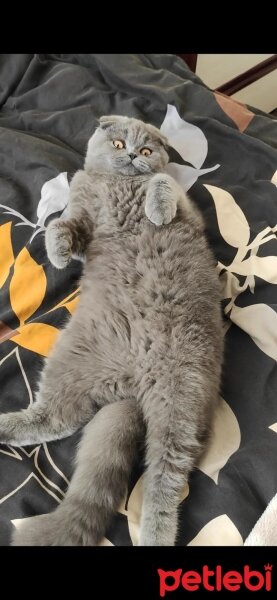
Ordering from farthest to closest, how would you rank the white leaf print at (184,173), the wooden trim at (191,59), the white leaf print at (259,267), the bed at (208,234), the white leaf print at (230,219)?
the wooden trim at (191,59) < the white leaf print at (184,173) < the white leaf print at (230,219) < the white leaf print at (259,267) < the bed at (208,234)

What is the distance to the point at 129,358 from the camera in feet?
3.18

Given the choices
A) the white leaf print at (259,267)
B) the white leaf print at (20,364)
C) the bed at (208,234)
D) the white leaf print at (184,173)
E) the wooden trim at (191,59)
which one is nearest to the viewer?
the bed at (208,234)

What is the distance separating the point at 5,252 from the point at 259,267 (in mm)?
676

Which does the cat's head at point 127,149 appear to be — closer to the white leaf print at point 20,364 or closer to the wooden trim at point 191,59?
the white leaf print at point 20,364

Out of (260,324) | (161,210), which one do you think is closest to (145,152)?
(161,210)

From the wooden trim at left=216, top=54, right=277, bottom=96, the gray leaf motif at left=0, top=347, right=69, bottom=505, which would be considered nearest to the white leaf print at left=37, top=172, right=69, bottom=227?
the gray leaf motif at left=0, top=347, right=69, bottom=505

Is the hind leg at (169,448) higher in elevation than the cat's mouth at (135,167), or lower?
lower

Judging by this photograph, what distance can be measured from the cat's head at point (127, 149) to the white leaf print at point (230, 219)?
0.62 feet

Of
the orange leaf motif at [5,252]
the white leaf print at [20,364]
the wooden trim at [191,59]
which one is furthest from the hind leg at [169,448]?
the wooden trim at [191,59]

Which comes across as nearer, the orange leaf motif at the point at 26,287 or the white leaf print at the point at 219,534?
the white leaf print at the point at 219,534

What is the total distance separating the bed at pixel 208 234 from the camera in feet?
2.79

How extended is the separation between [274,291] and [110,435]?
534 mm
